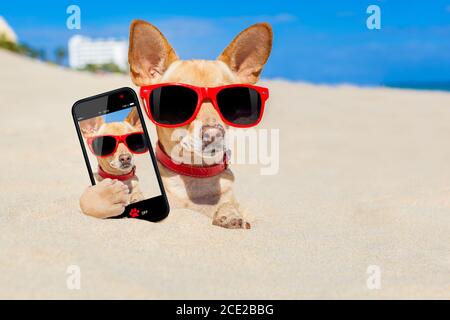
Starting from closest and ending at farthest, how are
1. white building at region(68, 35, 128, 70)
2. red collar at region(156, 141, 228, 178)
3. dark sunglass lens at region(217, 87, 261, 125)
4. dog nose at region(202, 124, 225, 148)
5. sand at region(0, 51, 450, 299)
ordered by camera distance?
sand at region(0, 51, 450, 299)
dog nose at region(202, 124, 225, 148)
dark sunglass lens at region(217, 87, 261, 125)
red collar at region(156, 141, 228, 178)
white building at region(68, 35, 128, 70)

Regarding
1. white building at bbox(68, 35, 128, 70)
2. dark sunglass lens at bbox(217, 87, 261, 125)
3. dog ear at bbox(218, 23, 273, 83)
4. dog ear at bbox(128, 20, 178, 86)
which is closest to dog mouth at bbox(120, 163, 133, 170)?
dog ear at bbox(128, 20, 178, 86)

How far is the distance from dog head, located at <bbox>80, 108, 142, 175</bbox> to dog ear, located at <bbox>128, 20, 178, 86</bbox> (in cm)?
22

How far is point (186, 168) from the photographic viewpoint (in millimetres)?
2764

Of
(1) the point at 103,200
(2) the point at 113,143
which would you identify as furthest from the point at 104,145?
(1) the point at 103,200

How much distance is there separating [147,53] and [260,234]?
3.58 feet

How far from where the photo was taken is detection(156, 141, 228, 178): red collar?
2764mm

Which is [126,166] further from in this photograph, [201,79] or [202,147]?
[201,79]

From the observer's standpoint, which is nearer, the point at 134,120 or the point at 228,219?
the point at 228,219

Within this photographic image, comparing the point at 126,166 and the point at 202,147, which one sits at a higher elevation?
the point at 202,147

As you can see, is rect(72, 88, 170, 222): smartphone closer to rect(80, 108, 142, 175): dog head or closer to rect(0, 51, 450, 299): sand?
rect(80, 108, 142, 175): dog head

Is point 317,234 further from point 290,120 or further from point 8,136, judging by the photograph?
point 290,120

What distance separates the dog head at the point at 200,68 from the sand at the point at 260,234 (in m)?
0.39

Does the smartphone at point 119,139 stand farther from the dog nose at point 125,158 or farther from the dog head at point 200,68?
the dog head at point 200,68

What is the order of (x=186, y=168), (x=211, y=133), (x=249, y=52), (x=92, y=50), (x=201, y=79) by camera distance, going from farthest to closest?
(x=92, y=50)
(x=249, y=52)
(x=186, y=168)
(x=201, y=79)
(x=211, y=133)
